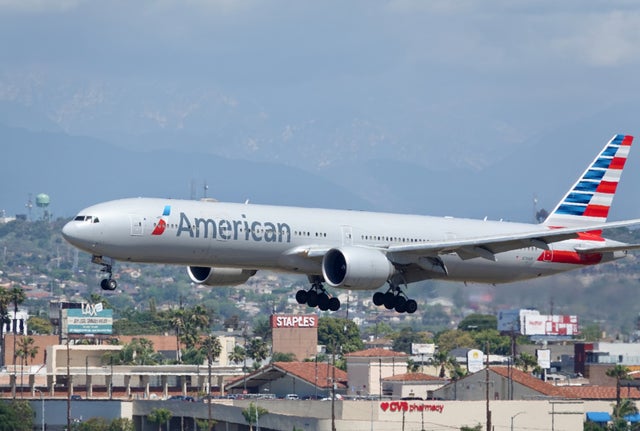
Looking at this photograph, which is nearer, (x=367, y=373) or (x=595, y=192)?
(x=595, y=192)

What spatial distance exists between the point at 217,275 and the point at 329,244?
6356mm

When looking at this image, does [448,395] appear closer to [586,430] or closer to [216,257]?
[586,430]

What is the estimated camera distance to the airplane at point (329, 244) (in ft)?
226

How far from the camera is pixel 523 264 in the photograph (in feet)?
267

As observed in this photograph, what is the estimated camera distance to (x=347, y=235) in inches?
2931

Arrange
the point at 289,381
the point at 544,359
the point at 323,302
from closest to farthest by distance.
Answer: the point at 323,302 < the point at 289,381 < the point at 544,359

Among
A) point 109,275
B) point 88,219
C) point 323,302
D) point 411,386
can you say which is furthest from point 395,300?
point 411,386

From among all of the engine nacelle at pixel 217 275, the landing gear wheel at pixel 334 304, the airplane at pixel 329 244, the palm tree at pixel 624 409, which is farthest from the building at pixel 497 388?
the engine nacelle at pixel 217 275

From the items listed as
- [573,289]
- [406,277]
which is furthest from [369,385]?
[406,277]

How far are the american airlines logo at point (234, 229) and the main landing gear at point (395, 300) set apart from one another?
712 centimetres

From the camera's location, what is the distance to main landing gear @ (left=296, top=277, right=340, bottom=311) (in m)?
76.3

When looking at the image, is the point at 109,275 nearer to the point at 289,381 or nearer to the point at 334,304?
the point at 334,304

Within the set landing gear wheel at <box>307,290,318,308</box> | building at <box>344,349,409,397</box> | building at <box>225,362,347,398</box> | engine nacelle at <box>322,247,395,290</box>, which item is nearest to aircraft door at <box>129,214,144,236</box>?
engine nacelle at <box>322,247,395,290</box>

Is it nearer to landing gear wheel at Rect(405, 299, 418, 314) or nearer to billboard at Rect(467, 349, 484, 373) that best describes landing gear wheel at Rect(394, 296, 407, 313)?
landing gear wheel at Rect(405, 299, 418, 314)
